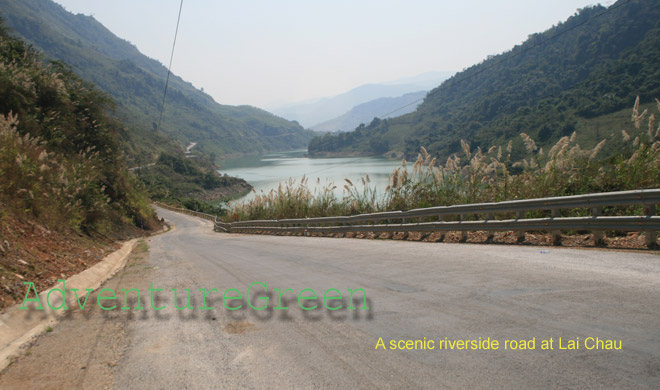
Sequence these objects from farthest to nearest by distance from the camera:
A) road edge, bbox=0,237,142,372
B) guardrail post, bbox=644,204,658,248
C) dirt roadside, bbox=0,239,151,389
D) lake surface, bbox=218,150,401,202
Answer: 1. lake surface, bbox=218,150,401,202
2. guardrail post, bbox=644,204,658,248
3. road edge, bbox=0,237,142,372
4. dirt roadside, bbox=0,239,151,389

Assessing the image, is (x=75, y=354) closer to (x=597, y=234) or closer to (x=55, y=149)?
(x=597, y=234)

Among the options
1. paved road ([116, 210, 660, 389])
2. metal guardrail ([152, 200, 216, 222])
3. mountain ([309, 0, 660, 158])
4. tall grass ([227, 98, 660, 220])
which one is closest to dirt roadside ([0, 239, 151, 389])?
paved road ([116, 210, 660, 389])

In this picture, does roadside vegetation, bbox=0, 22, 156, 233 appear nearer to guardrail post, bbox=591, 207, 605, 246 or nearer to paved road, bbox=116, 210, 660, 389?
paved road, bbox=116, 210, 660, 389

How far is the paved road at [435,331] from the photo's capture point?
3189 mm

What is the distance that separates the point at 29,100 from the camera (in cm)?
1741

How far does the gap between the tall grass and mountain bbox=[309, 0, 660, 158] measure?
6.17 ft

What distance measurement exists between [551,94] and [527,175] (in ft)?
263

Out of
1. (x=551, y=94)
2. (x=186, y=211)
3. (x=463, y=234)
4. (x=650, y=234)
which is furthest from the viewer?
(x=551, y=94)

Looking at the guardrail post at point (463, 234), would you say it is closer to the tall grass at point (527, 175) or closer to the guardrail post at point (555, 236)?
the tall grass at point (527, 175)

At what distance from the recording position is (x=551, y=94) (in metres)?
79.8

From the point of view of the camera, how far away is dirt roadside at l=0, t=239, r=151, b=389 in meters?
3.45

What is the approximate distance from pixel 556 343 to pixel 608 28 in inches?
4649

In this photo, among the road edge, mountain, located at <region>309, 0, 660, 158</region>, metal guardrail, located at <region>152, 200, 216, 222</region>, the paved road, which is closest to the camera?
the paved road

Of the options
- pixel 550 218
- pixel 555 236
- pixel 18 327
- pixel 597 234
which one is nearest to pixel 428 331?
pixel 18 327
